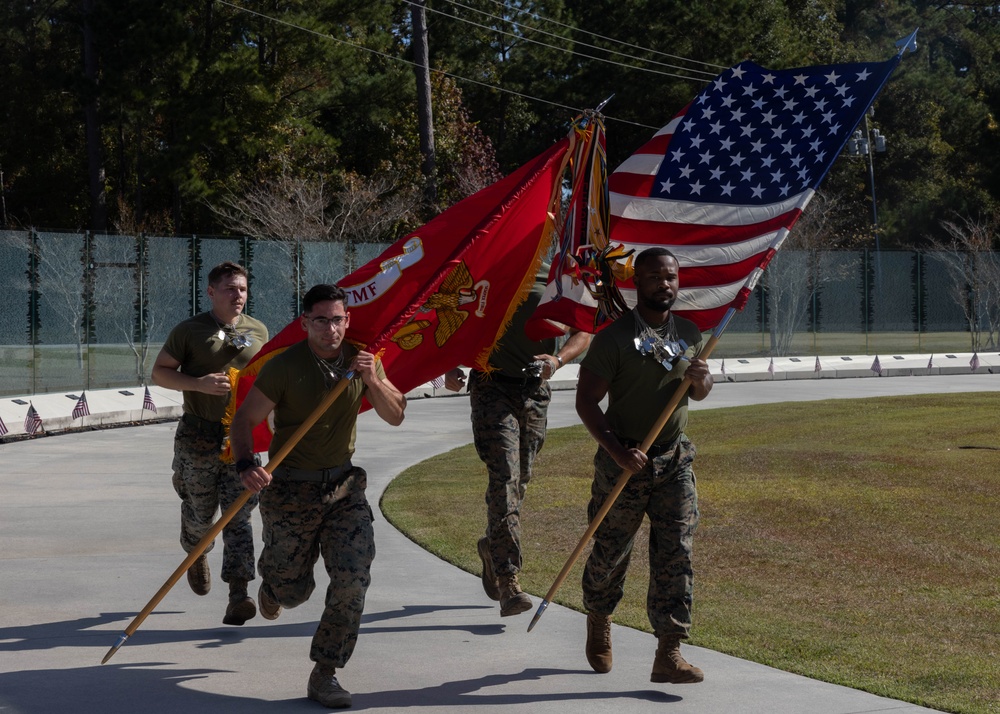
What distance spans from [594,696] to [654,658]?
0.70 m

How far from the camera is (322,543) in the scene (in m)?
6.22

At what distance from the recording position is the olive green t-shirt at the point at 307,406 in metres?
6.12

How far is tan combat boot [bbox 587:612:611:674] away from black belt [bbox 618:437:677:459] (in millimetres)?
841

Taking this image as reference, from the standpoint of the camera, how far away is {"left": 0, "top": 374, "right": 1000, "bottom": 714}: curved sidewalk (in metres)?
5.93

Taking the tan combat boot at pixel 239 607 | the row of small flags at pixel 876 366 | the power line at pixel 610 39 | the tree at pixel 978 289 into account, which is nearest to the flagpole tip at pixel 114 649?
the tan combat boot at pixel 239 607

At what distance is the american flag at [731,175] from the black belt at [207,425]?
2.07 metres

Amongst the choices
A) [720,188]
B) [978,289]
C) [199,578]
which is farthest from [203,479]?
[978,289]

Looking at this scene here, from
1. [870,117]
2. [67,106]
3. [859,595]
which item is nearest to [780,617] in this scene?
[859,595]

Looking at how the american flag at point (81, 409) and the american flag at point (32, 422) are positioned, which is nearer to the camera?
the american flag at point (32, 422)

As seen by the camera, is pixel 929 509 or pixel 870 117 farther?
pixel 870 117

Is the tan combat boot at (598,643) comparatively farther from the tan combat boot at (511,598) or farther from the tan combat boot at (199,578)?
the tan combat boot at (199,578)

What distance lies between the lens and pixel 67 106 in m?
44.3

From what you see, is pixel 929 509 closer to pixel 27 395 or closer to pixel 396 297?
pixel 396 297

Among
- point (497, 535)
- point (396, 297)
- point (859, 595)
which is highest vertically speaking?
point (396, 297)
